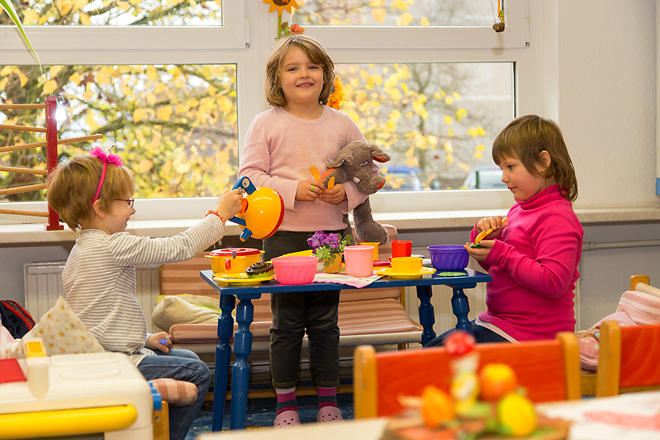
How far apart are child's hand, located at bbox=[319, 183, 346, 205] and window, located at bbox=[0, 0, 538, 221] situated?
953 millimetres

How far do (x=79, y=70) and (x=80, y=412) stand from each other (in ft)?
6.85

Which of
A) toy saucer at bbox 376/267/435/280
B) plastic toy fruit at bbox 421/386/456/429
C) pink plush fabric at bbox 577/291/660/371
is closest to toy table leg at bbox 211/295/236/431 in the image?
toy saucer at bbox 376/267/435/280

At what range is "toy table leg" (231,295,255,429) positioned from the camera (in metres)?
1.81

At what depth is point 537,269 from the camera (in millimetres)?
1765

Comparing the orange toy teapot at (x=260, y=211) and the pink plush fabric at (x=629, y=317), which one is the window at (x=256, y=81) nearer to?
the orange toy teapot at (x=260, y=211)

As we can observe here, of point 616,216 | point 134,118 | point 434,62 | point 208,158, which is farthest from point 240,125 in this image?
point 616,216

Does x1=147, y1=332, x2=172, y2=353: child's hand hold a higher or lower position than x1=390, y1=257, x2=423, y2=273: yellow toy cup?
lower

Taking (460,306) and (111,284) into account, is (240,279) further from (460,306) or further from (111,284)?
(460,306)

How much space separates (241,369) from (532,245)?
2.66ft

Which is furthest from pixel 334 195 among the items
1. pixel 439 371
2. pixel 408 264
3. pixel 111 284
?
pixel 439 371

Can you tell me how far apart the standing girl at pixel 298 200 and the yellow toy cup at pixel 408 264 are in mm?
327

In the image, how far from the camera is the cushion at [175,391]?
1535 mm

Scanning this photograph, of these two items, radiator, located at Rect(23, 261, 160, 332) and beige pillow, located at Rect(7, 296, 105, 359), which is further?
radiator, located at Rect(23, 261, 160, 332)

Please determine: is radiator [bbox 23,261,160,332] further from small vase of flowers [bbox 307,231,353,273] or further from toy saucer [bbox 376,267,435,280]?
toy saucer [bbox 376,267,435,280]
